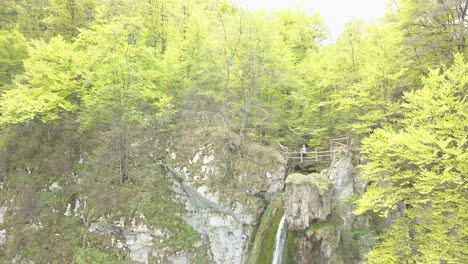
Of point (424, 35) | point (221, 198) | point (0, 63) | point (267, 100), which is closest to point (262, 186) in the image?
point (221, 198)

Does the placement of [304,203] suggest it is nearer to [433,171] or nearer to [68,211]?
[433,171]

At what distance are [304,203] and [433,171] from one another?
453 cm

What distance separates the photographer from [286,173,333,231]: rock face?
11336 millimetres

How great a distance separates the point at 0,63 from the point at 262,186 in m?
18.4

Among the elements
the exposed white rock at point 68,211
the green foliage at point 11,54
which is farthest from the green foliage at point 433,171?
the green foliage at point 11,54

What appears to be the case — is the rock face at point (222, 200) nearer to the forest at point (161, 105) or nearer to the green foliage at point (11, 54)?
the forest at point (161, 105)

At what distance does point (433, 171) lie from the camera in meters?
8.72

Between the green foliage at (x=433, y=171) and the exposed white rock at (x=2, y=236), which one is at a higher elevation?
the green foliage at (x=433, y=171)

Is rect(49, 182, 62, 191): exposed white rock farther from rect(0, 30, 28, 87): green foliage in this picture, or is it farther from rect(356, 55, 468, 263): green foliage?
rect(356, 55, 468, 263): green foliage

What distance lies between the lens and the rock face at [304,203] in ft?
37.2

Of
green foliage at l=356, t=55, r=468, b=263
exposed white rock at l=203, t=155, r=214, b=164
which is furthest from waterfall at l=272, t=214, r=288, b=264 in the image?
exposed white rock at l=203, t=155, r=214, b=164

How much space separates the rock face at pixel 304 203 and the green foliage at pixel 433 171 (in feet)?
6.65

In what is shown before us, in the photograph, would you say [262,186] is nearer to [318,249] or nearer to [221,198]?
[221,198]

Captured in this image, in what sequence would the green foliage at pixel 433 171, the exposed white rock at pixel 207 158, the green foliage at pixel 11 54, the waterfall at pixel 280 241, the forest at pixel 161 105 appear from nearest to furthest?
the green foliage at pixel 433 171, the waterfall at pixel 280 241, the forest at pixel 161 105, the exposed white rock at pixel 207 158, the green foliage at pixel 11 54
